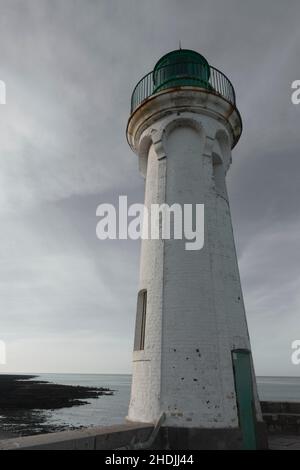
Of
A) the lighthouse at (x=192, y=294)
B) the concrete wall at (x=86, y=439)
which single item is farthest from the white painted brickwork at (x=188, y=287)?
the concrete wall at (x=86, y=439)

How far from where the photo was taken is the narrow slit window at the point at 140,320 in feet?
30.3

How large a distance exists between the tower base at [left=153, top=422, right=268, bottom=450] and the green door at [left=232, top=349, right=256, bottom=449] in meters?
0.50

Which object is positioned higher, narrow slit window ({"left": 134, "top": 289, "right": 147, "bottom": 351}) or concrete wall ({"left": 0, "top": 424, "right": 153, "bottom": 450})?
narrow slit window ({"left": 134, "top": 289, "right": 147, "bottom": 351})

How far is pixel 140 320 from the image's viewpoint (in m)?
9.55

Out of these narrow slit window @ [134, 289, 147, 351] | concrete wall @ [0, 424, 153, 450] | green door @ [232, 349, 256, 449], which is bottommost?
concrete wall @ [0, 424, 153, 450]

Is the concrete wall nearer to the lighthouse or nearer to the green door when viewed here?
the lighthouse

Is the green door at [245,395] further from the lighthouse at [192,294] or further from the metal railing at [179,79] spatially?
the metal railing at [179,79]

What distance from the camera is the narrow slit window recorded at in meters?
9.23

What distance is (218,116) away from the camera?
35.2 feet

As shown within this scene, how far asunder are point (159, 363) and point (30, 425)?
1039 inches

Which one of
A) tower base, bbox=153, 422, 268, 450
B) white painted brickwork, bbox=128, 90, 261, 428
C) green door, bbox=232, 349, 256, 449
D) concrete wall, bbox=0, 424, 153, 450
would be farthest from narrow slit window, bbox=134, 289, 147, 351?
green door, bbox=232, 349, 256, 449

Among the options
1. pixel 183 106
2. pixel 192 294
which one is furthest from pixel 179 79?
pixel 192 294

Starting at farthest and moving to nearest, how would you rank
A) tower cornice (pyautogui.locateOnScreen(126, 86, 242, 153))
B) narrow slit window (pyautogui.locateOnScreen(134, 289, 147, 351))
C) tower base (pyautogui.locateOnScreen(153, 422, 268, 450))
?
tower cornice (pyautogui.locateOnScreen(126, 86, 242, 153)) < narrow slit window (pyautogui.locateOnScreen(134, 289, 147, 351)) < tower base (pyautogui.locateOnScreen(153, 422, 268, 450))
